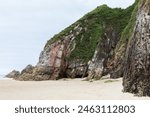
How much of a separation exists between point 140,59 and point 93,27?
81.3ft

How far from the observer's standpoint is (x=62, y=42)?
4178 cm

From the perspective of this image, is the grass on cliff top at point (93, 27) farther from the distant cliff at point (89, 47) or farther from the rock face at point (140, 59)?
the rock face at point (140, 59)

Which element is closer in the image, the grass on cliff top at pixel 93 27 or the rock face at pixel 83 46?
the rock face at pixel 83 46

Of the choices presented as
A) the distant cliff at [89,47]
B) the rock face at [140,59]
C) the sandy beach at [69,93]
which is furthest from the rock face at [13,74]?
the rock face at [140,59]

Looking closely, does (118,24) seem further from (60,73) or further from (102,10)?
(60,73)

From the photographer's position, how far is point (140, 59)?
17594 millimetres

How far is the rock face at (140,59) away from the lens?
1731 centimetres

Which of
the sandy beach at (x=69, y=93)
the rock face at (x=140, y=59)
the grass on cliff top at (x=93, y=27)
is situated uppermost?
the grass on cliff top at (x=93, y=27)

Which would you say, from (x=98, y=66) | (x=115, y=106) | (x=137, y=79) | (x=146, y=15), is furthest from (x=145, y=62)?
(x=98, y=66)

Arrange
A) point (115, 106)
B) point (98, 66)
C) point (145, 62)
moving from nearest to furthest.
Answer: point (115, 106) → point (145, 62) → point (98, 66)

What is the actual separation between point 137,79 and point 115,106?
4.32 metres

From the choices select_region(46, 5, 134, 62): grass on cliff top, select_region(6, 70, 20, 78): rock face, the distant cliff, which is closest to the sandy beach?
the distant cliff

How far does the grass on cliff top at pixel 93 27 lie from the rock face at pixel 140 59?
20.2 m

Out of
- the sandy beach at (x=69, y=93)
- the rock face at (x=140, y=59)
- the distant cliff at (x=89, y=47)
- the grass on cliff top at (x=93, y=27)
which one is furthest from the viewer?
the grass on cliff top at (x=93, y=27)
